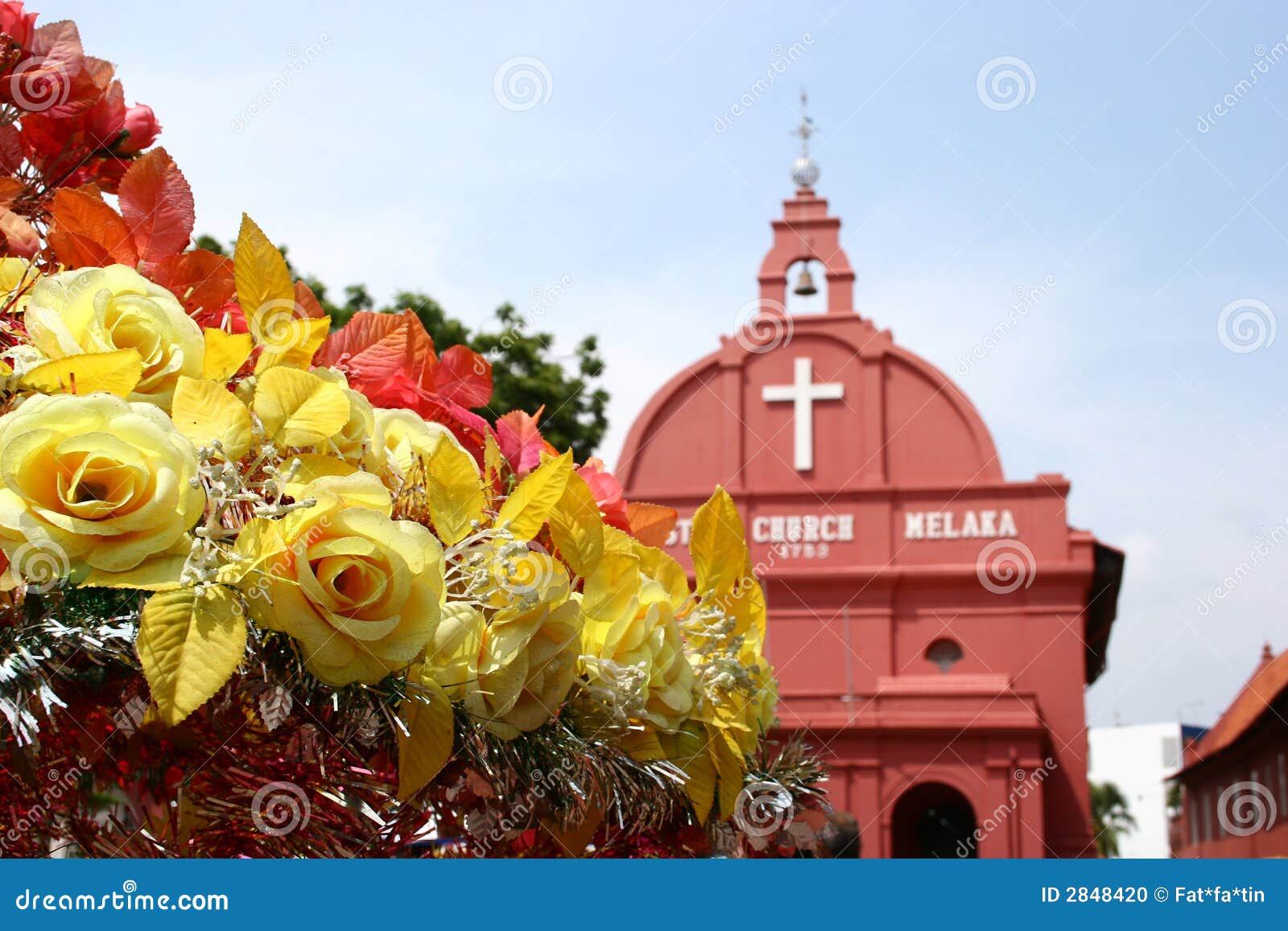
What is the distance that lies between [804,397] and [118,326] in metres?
15.4

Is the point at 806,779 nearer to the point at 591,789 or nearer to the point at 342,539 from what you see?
the point at 591,789

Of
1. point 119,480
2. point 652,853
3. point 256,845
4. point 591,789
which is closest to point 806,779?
point 652,853

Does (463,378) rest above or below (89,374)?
above

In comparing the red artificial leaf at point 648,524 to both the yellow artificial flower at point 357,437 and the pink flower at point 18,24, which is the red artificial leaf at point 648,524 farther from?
the pink flower at point 18,24

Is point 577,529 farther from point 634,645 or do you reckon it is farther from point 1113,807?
point 1113,807

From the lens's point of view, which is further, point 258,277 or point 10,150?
point 10,150

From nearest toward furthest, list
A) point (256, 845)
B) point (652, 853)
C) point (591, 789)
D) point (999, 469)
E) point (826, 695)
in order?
1. point (591, 789)
2. point (256, 845)
3. point (652, 853)
4. point (826, 695)
5. point (999, 469)

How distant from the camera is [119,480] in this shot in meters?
0.78

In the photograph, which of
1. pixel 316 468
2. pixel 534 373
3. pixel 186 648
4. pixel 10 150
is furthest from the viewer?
pixel 534 373

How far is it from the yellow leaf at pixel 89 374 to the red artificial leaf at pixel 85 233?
0.18 metres

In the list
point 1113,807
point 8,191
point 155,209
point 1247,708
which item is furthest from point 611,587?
point 1113,807

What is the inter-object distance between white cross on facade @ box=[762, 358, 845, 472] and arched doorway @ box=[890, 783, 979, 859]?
13.8 ft

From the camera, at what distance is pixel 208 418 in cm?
86

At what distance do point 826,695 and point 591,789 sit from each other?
45.8ft
